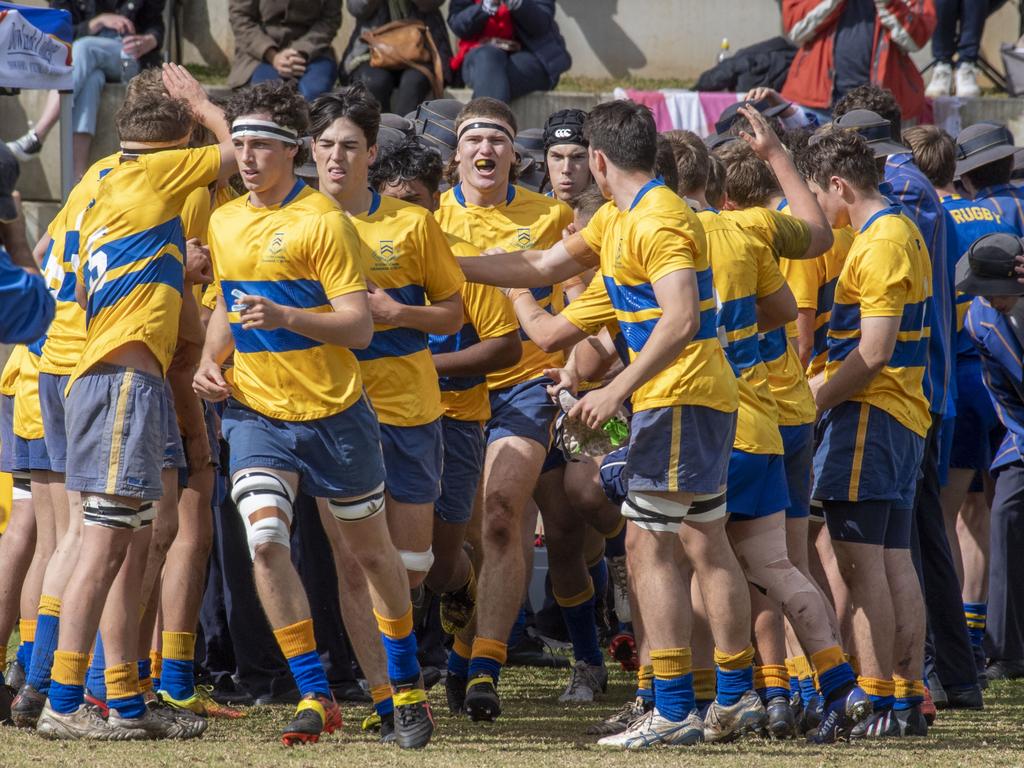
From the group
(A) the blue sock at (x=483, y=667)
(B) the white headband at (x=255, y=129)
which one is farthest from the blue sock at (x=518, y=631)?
(B) the white headband at (x=255, y=129)

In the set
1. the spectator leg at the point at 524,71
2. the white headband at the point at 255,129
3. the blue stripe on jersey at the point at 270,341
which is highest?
the spectator leg at the point at 524,71

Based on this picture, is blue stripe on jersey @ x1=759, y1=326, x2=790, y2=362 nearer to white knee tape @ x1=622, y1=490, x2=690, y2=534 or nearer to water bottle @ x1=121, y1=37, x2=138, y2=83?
white knee tape @ x1=622, y1=490, x2=690, y2=534

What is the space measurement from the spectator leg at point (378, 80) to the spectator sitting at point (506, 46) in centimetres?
66

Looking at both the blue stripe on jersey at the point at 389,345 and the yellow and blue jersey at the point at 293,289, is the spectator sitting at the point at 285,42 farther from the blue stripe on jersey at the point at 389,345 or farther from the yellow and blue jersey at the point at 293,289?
the yellow and blue jersey at the point at 293,289

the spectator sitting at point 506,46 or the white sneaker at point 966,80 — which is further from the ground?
the spectator sitting at point 506,46

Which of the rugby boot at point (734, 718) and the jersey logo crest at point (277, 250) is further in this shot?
the rugby boot at point (734, 718)

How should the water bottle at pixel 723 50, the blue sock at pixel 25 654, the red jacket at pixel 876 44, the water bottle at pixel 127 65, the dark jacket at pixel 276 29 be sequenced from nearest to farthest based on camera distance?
the blue sock at pixel 25 654, the water bottle at pixel 127 65, the dark jacket at pixel 276 29, the red jacket at pixel 876 44, the water bottle at pixel 723 50

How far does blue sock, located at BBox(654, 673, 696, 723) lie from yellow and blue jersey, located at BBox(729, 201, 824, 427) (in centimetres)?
107

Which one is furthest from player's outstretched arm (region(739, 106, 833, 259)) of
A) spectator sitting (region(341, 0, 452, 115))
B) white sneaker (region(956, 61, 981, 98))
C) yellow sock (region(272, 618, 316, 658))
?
white sneaker (region(956, 61, 981, 98))

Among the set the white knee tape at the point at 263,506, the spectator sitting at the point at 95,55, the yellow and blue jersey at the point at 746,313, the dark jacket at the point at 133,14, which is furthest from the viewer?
the dark jacket at the point at 133,14

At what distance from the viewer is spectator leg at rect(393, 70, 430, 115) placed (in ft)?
37.3

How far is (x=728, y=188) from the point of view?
6422 millimetres

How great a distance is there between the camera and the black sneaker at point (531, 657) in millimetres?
7867

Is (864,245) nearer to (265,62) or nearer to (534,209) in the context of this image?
(534,209)
